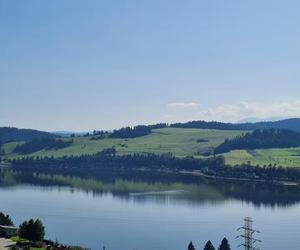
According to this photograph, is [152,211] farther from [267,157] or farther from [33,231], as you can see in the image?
[267,157]

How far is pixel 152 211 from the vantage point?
91562mm

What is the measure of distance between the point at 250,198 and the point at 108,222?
38803 mm

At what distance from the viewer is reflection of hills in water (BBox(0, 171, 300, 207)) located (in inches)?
4245

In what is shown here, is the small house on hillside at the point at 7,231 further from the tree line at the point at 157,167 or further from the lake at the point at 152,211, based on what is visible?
the tree line at the point at 157,167

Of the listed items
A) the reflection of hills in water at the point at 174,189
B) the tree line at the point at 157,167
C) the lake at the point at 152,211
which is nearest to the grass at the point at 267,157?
the tree line at the point at 157,167

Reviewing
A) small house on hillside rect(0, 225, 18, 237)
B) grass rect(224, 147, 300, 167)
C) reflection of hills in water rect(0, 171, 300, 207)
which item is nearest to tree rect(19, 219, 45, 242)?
small house on hillside rect(0, 225, 18, 237)

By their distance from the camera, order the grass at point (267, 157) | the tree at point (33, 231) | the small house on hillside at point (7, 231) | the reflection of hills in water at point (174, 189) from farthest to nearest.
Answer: the grass at point (267, 157) → the reflection of hills in water at point (174, 189) → the small house on hillside at point (7, 231) → the tree at point (33, 231)

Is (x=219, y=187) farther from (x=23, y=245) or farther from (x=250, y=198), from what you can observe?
(x=23, y=245)

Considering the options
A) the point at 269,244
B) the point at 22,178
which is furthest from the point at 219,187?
the point at 269,244

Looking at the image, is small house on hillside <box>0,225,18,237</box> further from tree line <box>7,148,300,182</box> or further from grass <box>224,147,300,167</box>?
grass <box>224,147,300,167</box>

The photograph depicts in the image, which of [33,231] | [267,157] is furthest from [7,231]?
[267,157]

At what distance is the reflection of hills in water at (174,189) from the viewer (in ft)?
354

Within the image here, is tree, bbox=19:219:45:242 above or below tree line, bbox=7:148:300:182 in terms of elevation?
below

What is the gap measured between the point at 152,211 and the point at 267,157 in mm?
89889
